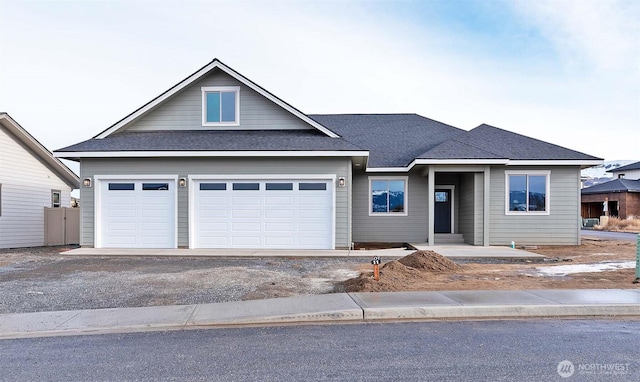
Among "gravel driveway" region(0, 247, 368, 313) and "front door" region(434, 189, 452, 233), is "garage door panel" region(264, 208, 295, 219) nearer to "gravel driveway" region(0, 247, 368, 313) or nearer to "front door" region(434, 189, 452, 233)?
"gravel driveway" region(0, 247, 368, 313)

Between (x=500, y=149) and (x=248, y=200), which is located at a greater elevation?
(x=500, y=149)

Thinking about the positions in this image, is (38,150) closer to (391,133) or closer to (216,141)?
(216,141)

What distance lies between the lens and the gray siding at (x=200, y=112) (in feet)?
56.7

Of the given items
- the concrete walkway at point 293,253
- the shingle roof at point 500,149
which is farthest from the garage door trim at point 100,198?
the shingle roof at point 500,149

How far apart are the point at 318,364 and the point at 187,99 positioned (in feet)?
48.0

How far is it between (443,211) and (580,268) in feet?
27.9

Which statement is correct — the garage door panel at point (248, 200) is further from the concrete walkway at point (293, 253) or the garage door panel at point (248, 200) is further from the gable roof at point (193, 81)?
the gable roof at point (193, 81)

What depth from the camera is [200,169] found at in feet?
52.9

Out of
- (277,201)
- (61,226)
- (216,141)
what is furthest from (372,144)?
(61,226)

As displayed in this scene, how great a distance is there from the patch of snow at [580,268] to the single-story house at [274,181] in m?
4.78

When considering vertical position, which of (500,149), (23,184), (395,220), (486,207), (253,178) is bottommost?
(395,220)

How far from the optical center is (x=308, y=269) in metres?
12.0

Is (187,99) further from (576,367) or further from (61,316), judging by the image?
(576,367)

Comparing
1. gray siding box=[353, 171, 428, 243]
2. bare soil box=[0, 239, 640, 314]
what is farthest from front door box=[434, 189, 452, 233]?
bare soil box=[0, 239, 640, 314]
